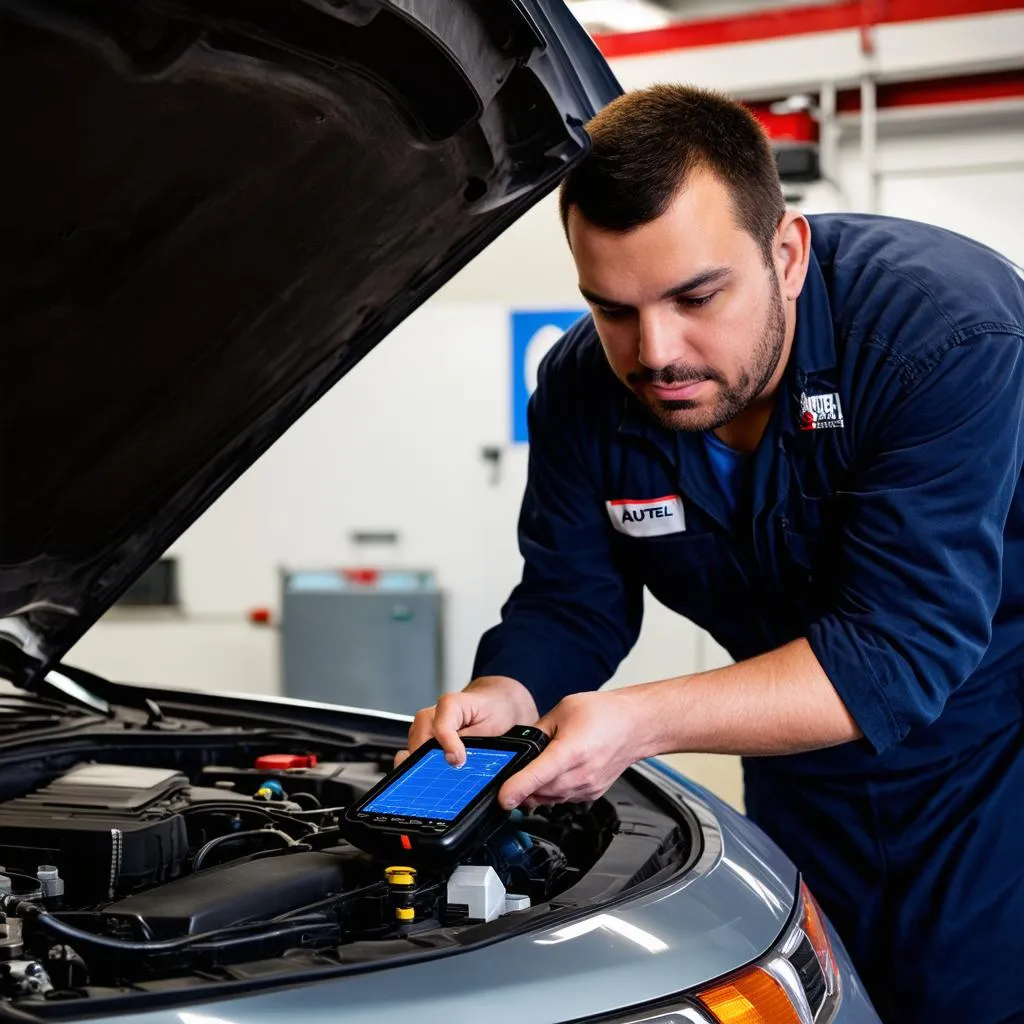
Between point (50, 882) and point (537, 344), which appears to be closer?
point (50, 882)

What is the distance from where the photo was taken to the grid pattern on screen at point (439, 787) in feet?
4.14

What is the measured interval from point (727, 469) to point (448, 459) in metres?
3.09

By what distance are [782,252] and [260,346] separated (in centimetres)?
59

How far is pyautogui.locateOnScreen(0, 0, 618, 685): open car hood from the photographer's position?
1.11 m

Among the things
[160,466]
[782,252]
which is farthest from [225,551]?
[782,252]

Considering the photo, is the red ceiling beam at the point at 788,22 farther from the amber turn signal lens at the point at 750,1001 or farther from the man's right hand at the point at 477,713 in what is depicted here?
the amber turn signal lens at the point at 750,1001

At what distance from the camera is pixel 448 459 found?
15.5 feet

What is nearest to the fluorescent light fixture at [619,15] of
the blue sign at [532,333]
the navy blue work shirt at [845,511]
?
the blue sign at [532,333]

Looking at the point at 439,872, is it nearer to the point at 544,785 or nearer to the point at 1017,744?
the point at 544,785

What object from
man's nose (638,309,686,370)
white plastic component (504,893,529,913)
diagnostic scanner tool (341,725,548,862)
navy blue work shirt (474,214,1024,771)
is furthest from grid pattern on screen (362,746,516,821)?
man's nose (638,309,686,370)

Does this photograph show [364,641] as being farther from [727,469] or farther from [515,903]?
[515,903]

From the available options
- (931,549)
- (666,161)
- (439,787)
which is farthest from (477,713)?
(666,161)

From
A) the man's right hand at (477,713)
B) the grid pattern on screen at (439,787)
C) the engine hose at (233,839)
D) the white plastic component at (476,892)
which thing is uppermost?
the man's right hand at (477,713)

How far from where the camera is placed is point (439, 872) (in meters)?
1.24
